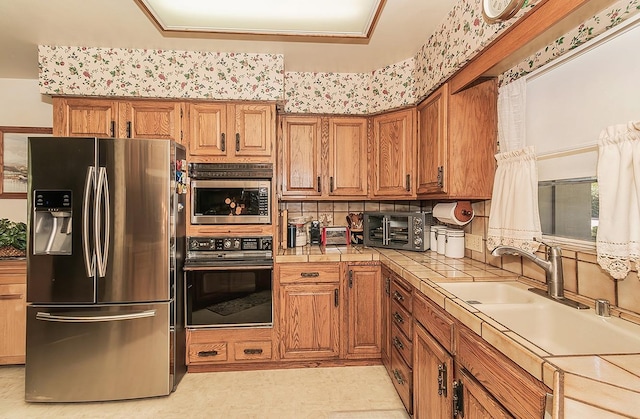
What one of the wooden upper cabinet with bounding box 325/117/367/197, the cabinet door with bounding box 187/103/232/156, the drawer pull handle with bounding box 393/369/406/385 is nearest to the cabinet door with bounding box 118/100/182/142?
the cabinet door with bounding box 187/103/232/156

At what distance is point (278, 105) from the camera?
9.18ft

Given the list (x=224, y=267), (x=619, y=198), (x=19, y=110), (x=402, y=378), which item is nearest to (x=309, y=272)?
(x=224, y=267)

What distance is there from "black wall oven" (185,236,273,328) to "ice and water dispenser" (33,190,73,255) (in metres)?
0.78

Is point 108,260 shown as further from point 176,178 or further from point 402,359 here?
point 402,359

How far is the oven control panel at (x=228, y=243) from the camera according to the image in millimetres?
2574

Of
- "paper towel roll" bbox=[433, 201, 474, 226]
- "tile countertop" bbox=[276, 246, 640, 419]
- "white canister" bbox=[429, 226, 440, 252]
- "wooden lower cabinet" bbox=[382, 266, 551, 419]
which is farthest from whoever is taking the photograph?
"white canister" bbox=[429, 226, 440, 252]

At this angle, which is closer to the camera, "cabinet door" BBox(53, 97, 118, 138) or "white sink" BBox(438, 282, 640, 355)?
"white sink" BBox(438, 282, 640, 355)

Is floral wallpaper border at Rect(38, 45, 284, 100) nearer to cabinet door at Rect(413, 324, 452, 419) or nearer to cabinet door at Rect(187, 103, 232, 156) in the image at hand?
cabinet door at Rect(187, 103, 232, 156)

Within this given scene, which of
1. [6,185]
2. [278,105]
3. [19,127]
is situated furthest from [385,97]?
[6,185]

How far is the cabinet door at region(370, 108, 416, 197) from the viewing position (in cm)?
275

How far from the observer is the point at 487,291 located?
5.89ft

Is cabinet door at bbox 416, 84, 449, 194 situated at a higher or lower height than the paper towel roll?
higher

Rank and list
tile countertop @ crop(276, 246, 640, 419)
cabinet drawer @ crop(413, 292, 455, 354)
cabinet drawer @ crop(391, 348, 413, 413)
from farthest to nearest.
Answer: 1. cabinet drawer @ crop(391, 348, 413, 413)
2. cabinet drawer @ crop(413, 292, 455, 354)
3. tile countertop @ crop(276, 246, 640, 419)

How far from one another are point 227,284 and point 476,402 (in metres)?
1.83
